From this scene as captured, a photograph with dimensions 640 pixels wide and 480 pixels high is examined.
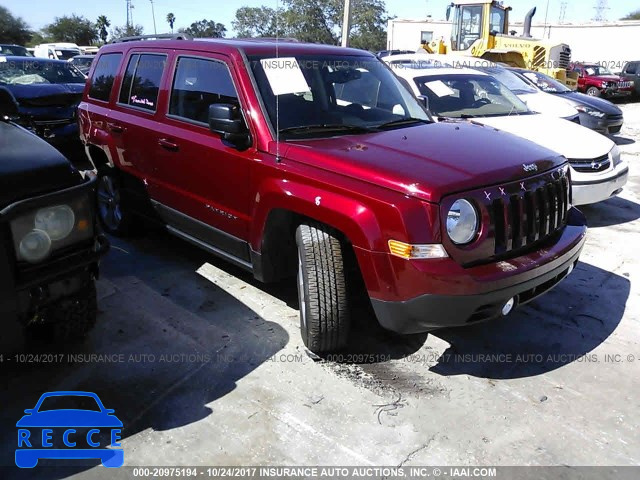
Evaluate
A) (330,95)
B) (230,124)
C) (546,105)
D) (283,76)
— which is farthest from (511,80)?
(230,124)

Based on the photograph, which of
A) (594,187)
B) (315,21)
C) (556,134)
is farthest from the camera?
(315,21)

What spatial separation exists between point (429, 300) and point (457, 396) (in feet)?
2.47

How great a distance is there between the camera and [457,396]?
10.1 feet

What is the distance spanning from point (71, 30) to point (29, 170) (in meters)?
69.9

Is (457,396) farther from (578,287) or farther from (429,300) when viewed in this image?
(578,287)

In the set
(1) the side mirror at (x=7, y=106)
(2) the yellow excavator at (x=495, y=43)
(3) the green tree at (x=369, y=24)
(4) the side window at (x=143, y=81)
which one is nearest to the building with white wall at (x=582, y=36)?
(3) the green tree at (x=369, y=24)

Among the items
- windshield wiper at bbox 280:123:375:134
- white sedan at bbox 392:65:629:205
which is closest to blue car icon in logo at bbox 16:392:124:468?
windshield wiper at bbox 280:123:375:134

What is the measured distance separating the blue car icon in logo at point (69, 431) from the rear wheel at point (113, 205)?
2.43 meters

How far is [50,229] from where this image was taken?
8.46ft

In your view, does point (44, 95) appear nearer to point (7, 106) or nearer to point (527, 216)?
point (7, 106)

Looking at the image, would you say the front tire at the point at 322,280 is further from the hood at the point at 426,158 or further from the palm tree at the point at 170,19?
the palm tree at the point at 170,19

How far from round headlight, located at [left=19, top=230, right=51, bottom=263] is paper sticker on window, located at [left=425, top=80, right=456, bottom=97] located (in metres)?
5.17

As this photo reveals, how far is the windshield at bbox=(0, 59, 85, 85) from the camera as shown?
9070 mm

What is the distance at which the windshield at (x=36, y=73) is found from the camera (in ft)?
29.8
